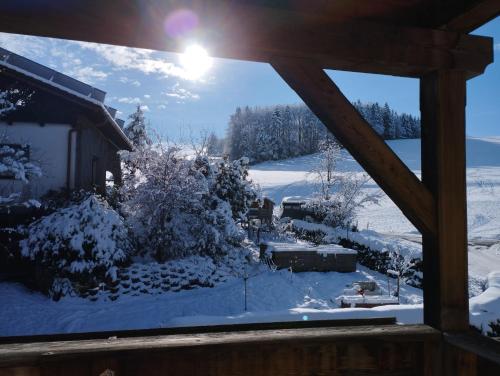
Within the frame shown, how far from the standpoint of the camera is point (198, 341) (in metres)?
1.77

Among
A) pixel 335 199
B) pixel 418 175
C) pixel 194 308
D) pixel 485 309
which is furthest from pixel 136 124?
pixel 418 175

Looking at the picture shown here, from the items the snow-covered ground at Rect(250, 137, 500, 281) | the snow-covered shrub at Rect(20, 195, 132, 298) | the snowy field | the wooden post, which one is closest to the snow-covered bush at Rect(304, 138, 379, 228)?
the snow-covered ground at Rect(250, 137, 500, 281)

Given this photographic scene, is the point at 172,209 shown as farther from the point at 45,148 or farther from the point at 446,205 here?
the point at 446,205

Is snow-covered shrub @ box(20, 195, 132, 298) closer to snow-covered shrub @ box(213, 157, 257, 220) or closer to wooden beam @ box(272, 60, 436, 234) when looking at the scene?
snow-covered shrub @ box(213, 157, 257, 220)

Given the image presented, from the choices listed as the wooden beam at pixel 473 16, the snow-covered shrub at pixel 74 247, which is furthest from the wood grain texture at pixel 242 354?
the snow-covered shrub at pixel 74 247

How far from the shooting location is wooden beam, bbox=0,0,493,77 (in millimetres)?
1839

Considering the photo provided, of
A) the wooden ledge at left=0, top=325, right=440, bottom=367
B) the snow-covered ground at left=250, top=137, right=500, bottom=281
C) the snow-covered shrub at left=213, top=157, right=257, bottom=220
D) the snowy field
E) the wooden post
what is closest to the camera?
the wooden ledge at left=0, top=325, right=440, bottom=367

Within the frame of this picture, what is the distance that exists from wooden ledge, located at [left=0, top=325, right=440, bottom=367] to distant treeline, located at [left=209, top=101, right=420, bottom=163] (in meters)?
55.1

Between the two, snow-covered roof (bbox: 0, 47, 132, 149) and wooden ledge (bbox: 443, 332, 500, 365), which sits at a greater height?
snow-covered roof (bbox: 0, 47, 132, 149)

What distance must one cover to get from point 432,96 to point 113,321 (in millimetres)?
7343

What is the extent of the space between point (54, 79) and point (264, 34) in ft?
36.3

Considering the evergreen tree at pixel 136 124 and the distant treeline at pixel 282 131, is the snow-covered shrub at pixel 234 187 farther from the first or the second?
the distant treeline at pixel 282 131

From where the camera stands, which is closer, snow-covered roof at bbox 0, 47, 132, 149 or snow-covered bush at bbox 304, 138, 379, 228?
snow-covered roof at bbox 0, 47, 132, 149

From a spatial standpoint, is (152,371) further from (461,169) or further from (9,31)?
(461,169)
